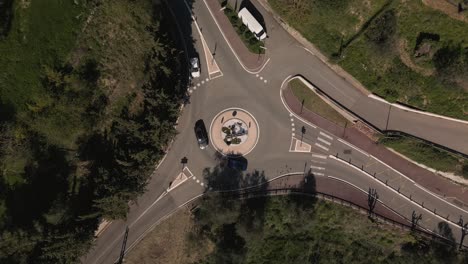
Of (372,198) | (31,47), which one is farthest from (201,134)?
(372,198)

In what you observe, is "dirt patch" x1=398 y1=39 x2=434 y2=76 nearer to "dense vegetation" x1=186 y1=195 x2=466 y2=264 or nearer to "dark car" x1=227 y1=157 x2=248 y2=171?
"dense vegetation" x1=186 y1=195 x2=466 y2=264

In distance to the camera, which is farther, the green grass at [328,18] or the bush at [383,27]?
the green grass at [328,18]

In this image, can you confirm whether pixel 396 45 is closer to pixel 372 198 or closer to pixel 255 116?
pixel 255 116

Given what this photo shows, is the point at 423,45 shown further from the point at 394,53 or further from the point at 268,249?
the point at 268,249

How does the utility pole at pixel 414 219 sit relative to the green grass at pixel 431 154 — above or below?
below

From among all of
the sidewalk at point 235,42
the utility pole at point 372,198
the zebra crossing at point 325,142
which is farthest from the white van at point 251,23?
the utility pole at point 372,198

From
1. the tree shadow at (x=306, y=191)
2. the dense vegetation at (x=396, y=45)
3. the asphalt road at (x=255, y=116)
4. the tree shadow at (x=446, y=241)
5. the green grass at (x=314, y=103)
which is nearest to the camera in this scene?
the dense vegetation at (x=396, y=45)

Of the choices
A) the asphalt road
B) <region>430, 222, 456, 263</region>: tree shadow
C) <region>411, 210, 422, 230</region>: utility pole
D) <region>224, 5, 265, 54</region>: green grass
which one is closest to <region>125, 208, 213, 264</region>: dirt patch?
the asphalt road

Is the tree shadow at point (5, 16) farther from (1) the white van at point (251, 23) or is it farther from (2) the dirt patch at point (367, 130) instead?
(2) the dirt patch at point (367, 130)
